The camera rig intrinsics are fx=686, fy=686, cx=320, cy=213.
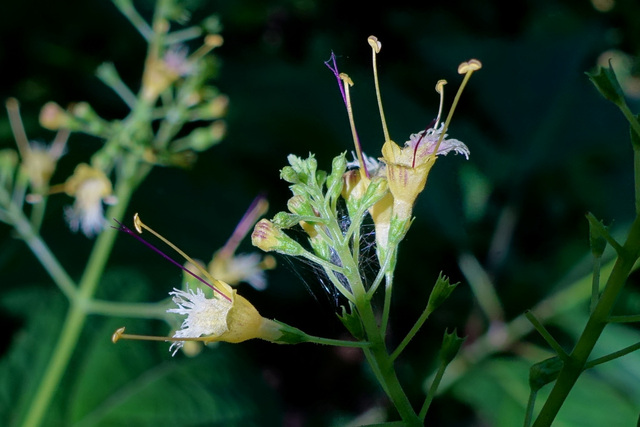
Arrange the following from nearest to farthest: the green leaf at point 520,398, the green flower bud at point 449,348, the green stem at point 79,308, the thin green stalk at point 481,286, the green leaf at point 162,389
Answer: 1. the green flower bud at point 449,348
2. the green stem at point 79,308
3. the green leaf at point 520,398
4. the green leaf at point 162,389
5. the thin green stalk at point 481,286

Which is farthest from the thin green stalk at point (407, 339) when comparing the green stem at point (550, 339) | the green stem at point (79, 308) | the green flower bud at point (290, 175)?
the green stem at point (79, 308)

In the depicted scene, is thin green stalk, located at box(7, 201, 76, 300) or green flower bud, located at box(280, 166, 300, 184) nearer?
green flower bud, located at box(280, 166, 300, 184)

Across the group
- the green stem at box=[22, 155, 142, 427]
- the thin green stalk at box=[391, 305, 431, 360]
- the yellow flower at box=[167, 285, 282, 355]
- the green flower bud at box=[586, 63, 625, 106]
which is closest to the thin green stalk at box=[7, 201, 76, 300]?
the green stem at box=[22, 155, 142, 427]

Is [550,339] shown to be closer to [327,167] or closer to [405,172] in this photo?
[405,172]

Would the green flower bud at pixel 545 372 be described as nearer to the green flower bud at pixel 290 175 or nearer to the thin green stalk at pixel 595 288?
the thin green stalk at pixel 595 288

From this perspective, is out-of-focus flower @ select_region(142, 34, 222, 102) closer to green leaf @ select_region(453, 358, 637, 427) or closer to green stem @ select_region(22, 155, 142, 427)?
green stem @ select_region(22, 155, 142, 427)

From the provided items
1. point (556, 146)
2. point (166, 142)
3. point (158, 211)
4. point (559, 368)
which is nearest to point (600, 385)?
point (556, 146)
